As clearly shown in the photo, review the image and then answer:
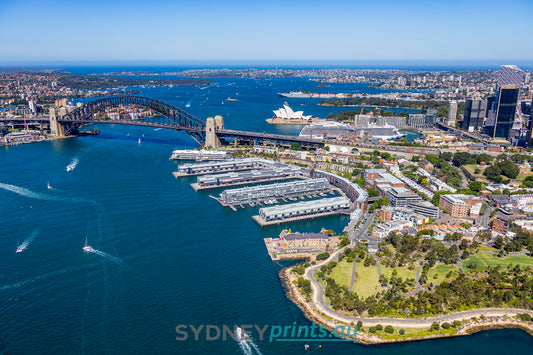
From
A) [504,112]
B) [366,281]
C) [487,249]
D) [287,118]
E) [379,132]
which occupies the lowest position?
[487,249]

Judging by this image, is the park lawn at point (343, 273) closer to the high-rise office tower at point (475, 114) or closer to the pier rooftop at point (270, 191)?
the pier rooftop at point (270, 191)

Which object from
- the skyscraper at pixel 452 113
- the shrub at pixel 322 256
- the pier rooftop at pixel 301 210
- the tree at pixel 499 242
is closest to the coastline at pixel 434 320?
the shrub at pixel 322 256

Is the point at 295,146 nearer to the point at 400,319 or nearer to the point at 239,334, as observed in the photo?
the point at 400,319

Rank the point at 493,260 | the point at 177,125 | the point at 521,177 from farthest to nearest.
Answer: the point at 177,125 < the point at 521,177 < the point at 493,260

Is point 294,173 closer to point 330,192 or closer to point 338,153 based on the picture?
point 330,192

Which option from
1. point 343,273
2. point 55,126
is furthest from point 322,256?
point 55,126

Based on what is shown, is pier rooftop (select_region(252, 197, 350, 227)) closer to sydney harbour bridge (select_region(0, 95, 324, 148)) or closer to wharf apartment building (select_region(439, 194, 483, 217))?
wharf apartment building (select_region(439, 194, 483, 217))
